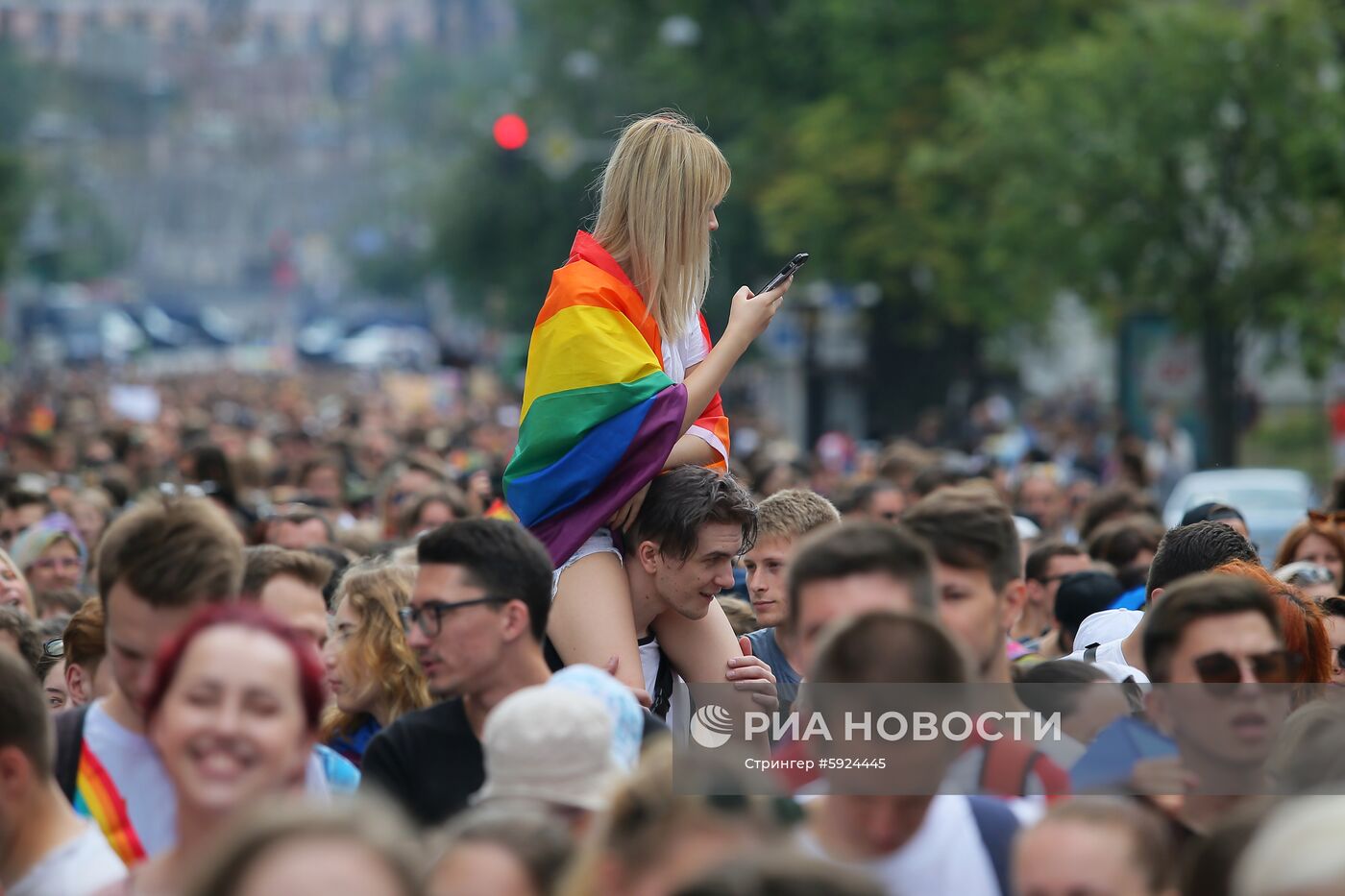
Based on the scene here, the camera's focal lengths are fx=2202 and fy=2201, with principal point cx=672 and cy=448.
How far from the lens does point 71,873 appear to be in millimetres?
4102

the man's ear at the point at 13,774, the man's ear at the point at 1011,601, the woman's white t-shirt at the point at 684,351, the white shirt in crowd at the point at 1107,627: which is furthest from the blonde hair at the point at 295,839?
the white shirt in crowd at the point at 1107,627

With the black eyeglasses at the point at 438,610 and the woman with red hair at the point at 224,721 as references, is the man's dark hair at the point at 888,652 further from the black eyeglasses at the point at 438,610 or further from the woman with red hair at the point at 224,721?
the black eyeglasses at the point at 438,610

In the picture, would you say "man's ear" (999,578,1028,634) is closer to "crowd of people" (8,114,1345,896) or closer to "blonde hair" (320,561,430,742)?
"crowd of people" (8,114,1345,896)

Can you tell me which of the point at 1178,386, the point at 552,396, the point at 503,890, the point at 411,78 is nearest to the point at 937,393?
the point at 1178,386

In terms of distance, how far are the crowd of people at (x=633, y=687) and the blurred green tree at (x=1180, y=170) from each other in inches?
693

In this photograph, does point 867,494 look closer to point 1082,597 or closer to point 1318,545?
point 1318,545

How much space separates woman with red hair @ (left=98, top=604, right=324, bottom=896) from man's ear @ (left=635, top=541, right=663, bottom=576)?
1.99 meters

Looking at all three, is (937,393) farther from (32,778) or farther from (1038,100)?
(32,778)

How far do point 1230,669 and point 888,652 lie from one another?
1068 mm

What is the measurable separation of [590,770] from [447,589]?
1053 millimetres

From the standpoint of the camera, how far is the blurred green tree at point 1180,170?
24.8 metres

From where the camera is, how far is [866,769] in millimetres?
3932

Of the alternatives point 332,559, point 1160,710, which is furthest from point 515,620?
point 332,559

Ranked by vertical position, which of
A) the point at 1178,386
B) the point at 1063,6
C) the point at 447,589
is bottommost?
the point at 447,589
